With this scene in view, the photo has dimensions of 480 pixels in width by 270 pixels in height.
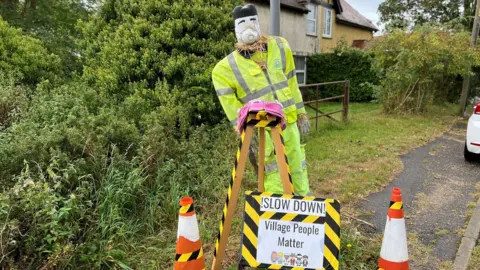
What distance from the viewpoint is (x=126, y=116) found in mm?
4359

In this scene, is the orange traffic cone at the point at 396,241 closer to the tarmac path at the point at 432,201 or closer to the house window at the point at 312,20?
the tarmac path at the point at 432,201

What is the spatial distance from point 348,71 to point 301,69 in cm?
222

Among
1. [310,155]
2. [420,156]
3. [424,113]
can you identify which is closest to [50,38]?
[310,155]

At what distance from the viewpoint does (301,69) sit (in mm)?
17016

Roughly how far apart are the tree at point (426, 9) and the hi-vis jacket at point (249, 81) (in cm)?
2407

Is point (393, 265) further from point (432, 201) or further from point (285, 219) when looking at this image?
point (432, 201)

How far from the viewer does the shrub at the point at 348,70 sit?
15.5 meters

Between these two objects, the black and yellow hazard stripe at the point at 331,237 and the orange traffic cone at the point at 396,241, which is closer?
the black and yellow hazard stripe at the point at 331,237

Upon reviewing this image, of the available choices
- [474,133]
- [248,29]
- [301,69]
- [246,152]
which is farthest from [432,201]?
[301,69]

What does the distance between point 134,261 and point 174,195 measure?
32.8 inches

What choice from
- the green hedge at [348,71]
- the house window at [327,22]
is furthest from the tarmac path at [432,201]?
the house window at [327,22]

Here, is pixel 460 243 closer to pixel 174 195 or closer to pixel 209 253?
pixel 209 253

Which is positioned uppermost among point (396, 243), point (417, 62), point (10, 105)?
point (417, 62)

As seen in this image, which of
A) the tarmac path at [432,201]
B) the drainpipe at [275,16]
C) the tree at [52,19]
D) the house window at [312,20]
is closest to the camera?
the tarmac path at [432,201]
